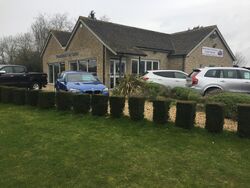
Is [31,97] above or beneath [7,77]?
beneath

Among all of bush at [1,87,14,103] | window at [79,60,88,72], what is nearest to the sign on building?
window at [79,60,88,72]

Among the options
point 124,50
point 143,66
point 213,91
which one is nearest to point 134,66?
point 143,66

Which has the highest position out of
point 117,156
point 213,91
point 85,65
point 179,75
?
point 85,65

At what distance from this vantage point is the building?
74.2ft

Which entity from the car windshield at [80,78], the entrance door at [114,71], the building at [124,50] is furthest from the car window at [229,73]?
the entrance door at [114,71]

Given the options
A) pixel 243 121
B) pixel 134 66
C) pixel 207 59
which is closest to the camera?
pixel 243 121

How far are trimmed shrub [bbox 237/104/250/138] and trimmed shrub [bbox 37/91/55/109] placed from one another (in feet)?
19.1

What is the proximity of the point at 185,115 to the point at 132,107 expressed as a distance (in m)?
1.55

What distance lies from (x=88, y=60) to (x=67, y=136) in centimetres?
1788

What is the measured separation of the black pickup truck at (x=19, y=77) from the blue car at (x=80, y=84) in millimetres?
6609

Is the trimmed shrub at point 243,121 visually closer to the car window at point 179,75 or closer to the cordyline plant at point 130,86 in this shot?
the cordyline plant at point 130,86

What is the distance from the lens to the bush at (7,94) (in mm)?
11820

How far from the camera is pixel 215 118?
23.6 ft

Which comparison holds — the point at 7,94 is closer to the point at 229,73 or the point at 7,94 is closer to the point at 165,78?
the point at 165,78
